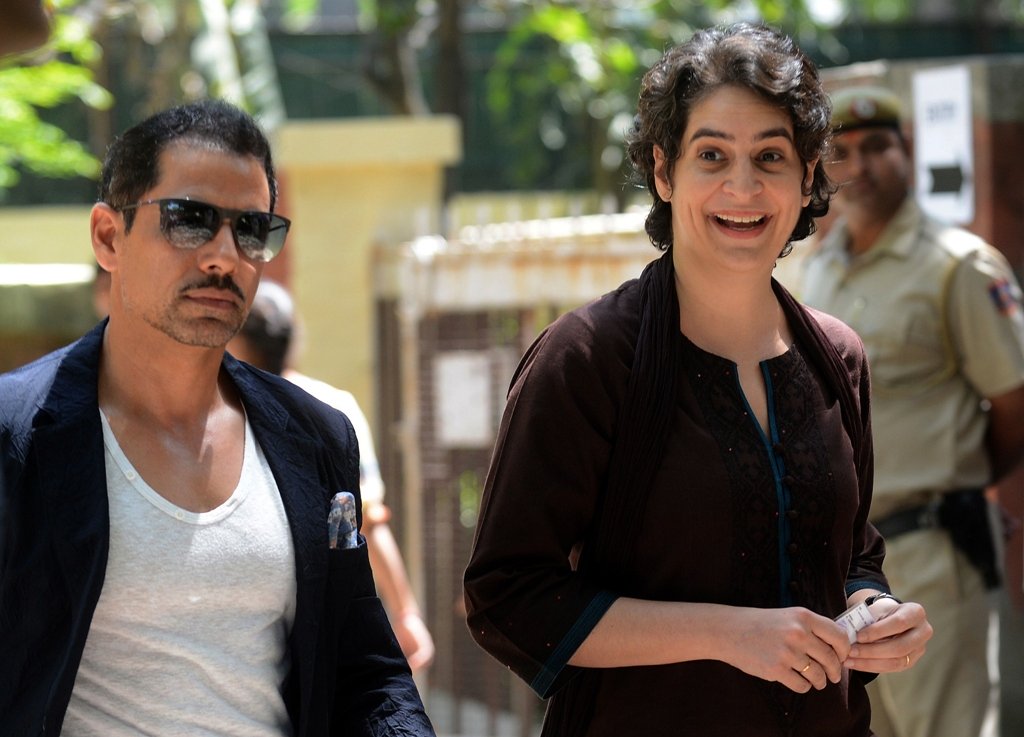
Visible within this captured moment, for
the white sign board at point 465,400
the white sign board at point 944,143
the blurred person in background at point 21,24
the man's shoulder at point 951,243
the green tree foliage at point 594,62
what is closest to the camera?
the blurred person in background at point 21,24

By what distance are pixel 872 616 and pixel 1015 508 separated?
3841 mm

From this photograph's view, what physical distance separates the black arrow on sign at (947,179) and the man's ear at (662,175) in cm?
367

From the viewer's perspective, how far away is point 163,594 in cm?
264

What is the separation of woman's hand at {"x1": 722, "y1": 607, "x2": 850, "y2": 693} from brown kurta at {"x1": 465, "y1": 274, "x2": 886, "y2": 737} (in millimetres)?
119

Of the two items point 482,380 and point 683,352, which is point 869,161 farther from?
point 482,380

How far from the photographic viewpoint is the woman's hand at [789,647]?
2510mm

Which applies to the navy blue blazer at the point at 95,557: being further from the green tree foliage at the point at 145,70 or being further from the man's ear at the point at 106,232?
the green tree foliage at the point at 145,70

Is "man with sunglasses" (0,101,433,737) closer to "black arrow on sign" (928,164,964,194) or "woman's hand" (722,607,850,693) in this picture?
"woman's hand" (722,607,850,693)

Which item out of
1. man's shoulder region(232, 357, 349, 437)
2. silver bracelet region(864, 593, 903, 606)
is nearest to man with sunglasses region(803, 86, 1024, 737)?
silver bracelet region(864, 593, 903, 606)

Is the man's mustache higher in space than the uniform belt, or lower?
higher

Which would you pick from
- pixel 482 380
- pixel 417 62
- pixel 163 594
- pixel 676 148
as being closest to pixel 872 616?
pixel 676 148

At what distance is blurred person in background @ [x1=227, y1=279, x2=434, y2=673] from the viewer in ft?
15.5

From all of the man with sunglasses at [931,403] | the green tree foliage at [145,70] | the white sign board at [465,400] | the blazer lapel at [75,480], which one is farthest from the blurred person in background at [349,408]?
the green tree foliage at [145,70]

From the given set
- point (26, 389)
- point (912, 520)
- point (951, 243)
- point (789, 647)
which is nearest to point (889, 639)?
point (789, 647)
